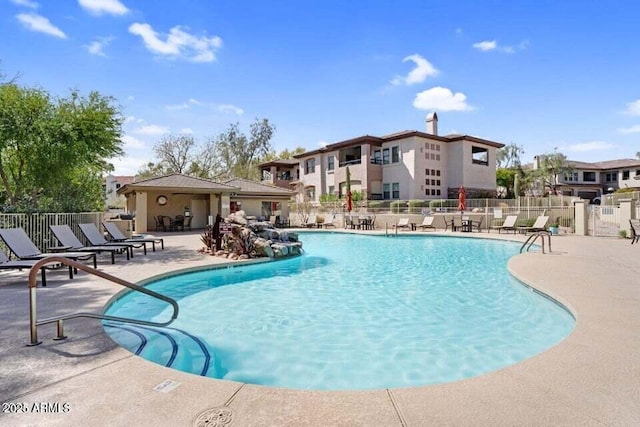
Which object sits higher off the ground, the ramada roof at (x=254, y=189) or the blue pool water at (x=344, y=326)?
the ramada roof at (x=254, y=189)

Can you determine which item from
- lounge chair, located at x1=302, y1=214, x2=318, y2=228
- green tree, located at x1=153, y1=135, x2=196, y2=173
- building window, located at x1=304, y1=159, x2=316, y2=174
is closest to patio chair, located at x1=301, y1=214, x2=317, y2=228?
lounge chair, located at x1=302, y1=214, x2=318, y2=228

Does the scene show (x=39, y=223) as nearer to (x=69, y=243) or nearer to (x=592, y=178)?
(x=69, y=243)

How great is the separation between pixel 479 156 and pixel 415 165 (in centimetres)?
929

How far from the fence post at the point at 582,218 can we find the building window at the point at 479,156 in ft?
53.9

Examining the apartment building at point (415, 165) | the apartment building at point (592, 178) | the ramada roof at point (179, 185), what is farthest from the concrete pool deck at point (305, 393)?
the apartment building at point (592, 178)

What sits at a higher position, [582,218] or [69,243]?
[582,218]

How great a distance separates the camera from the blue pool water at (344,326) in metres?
4.23

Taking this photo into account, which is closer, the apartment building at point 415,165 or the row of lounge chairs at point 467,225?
the row of lounge chairs at point 467,225

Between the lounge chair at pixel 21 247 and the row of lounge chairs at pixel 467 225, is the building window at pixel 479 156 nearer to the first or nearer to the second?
the row of lounge chairs at pixel 467 225

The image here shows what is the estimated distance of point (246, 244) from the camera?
463 inches

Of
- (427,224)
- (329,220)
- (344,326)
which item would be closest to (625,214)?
Result: (427,224)

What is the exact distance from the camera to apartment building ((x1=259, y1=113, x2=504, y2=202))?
30.3m

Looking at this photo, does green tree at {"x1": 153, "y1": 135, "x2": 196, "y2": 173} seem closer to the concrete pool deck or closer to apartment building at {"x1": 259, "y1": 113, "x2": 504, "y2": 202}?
apartment building at {"x1": 259, "y1": 113, "x2": 504, "y2": 202}

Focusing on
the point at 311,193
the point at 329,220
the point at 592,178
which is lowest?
the point at 329,220
